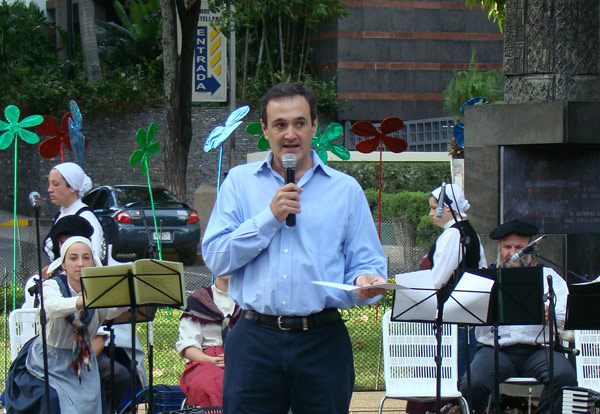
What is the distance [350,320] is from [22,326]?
4296 millimetres

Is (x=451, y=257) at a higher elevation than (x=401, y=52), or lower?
lower

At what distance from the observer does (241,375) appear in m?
3.98

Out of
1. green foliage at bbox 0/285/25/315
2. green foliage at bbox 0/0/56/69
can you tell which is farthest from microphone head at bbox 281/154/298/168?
green foliage at bbox 0/0/56/69

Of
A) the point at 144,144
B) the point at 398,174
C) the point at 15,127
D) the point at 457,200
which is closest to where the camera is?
the point at 457,200

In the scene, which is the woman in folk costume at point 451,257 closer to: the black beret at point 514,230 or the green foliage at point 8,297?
the black beret at point 514,230

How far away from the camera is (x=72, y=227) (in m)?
6.73

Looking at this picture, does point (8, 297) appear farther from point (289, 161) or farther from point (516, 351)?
point (289, 161)

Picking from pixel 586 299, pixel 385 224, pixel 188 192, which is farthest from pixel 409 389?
pixel 188 192

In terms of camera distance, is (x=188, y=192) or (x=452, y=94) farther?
(x=188, y=192)

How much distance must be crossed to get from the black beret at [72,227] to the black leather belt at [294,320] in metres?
2.97

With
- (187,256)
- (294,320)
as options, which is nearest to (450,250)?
(294,320)

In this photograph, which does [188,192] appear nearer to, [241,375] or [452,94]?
[452,94]

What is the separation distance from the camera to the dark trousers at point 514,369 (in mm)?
6777

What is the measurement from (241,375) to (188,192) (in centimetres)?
2409
